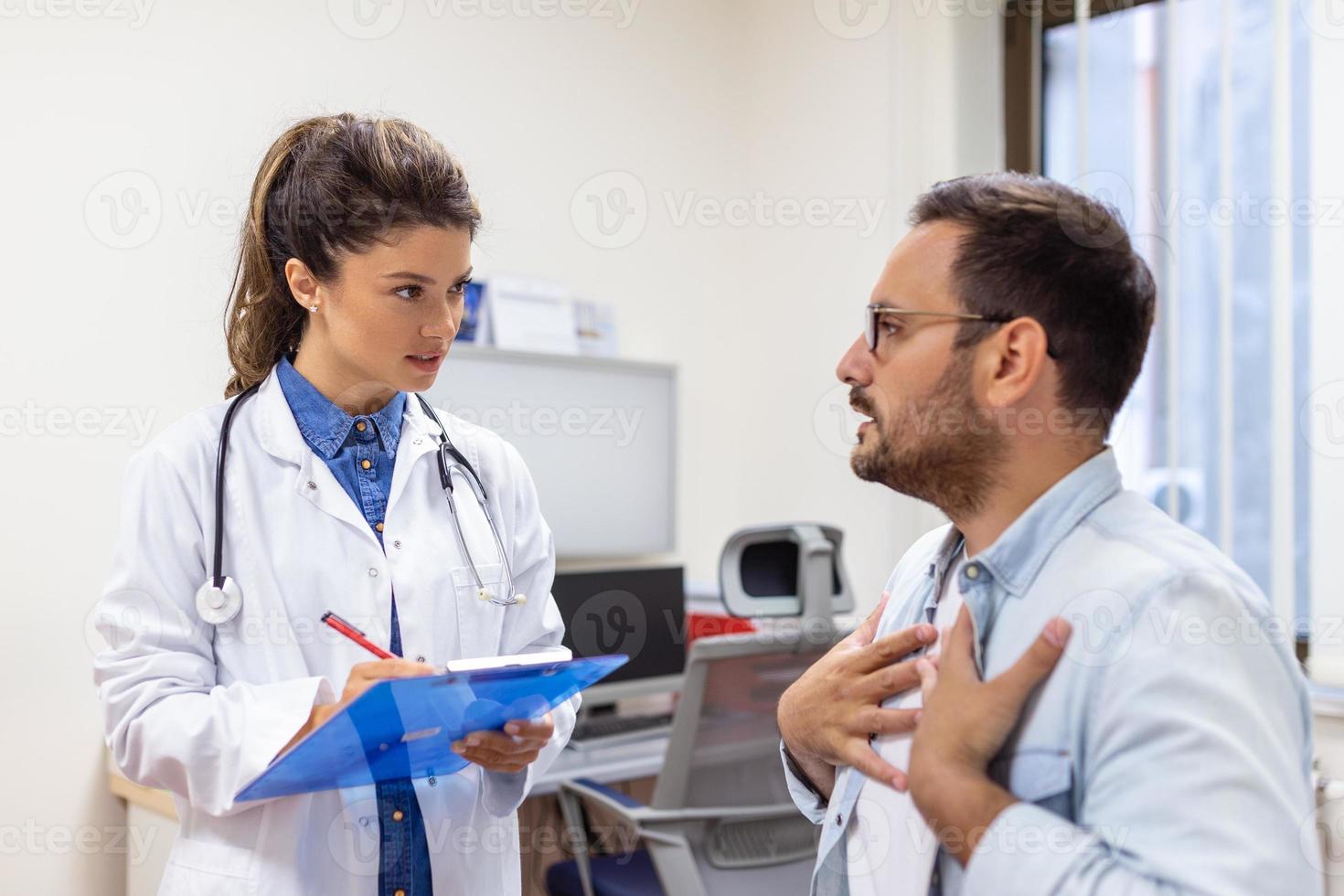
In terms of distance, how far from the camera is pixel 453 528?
4.79ft

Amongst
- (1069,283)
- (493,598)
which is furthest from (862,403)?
(493,598)

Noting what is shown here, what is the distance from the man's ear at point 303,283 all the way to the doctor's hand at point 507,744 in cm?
59

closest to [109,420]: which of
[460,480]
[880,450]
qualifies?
[460,480]

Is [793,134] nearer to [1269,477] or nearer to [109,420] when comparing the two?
[1269,477]

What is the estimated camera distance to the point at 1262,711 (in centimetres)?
87

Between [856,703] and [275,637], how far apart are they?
26.7 inches

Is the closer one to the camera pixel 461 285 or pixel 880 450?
pixel 880 450

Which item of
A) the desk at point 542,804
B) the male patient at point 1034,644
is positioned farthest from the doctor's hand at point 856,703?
the desk at point 542,804

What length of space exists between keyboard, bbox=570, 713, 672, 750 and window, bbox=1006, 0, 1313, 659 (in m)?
1.43

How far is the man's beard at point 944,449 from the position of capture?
1.08 m

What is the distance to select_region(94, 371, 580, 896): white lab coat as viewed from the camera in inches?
48.8

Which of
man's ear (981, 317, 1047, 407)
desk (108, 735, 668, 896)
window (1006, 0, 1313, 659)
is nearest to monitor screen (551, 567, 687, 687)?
desk (108, 735, 668, 896)

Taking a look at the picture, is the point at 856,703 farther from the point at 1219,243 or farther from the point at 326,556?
the point at 1219,243

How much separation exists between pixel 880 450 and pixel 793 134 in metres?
2.92
